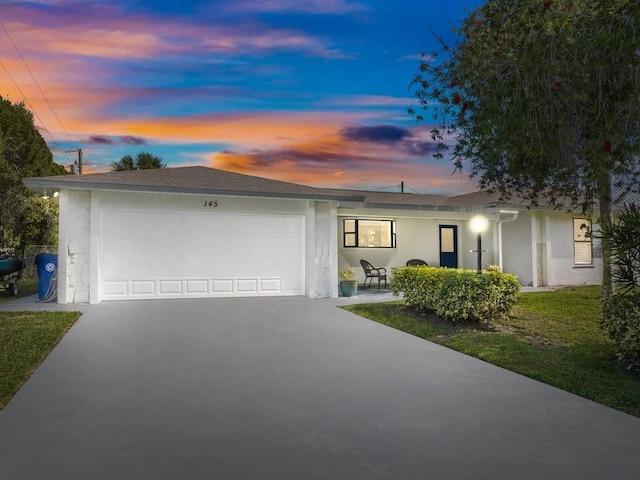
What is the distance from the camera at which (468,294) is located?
8.50 meters

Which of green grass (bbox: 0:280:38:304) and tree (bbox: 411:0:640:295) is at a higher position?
tree (bbox: 411:0:640:295)

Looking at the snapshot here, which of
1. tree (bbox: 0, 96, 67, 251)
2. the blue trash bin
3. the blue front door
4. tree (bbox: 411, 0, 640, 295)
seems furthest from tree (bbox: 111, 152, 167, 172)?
tree (bbox: 411, 0, 640, 295)

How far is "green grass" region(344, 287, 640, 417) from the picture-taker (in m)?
5.21

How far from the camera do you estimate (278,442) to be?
3.50 metres

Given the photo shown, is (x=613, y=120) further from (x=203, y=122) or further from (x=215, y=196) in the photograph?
(x=203, y=122)

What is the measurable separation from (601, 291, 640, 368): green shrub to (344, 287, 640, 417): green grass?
21cm

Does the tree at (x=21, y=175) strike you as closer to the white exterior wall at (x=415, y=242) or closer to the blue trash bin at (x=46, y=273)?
the blue trash bin at (x=46, y=273)

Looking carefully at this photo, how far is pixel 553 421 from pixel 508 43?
4413 millimetres

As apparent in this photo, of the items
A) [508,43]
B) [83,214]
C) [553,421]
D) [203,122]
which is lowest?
[553,421]

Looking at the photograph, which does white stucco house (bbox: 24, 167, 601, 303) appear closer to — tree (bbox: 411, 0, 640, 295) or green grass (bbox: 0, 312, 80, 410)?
green grass (bbox: 0, 312, 80, 410)

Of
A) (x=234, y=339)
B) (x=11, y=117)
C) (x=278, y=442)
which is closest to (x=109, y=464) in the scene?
(x=278, y=442)

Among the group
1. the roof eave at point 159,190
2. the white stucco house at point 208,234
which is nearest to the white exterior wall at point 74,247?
the white stucco house at point 208,234

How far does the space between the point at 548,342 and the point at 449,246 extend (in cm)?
1106

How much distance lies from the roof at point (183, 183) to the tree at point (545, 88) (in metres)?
6.21
